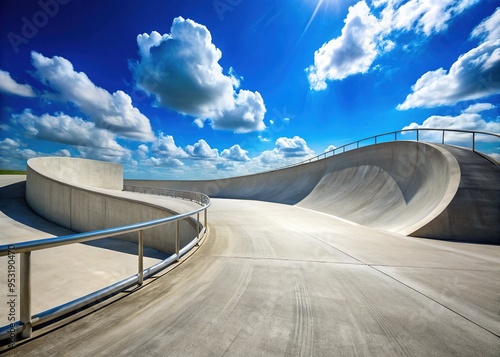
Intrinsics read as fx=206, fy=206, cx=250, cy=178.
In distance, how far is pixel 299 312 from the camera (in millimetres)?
2521

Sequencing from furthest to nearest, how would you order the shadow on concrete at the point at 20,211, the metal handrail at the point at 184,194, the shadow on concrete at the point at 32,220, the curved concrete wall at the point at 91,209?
the shadow on concrete at the point at 20,211 → the curved concrete wall at the point at 91,209 → the metal handrail at the point at 184,194 → the shadow on concrete at the point at 32,220

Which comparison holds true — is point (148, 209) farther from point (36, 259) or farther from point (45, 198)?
point (45, 198)

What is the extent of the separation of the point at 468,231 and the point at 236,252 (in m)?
7.54

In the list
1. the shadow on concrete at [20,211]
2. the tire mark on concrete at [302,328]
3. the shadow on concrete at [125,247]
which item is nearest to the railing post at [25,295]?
the tire mark on concrete at [302,328]

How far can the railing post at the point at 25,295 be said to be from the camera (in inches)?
74.3

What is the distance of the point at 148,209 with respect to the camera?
12492 millimetres

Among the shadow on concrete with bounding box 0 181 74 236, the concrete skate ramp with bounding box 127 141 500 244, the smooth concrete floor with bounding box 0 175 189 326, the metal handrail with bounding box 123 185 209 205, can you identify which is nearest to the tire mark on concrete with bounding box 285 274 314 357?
the smooth concrete floor with bounding box 0 175 189 326

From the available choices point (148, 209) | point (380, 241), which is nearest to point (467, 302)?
point (380, 241)

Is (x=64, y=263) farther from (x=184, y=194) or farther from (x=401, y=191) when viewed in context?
(x=401, y=191)

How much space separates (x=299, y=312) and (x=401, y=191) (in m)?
11.3

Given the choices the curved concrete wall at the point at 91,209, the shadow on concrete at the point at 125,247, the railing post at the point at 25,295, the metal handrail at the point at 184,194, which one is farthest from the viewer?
the curved concrete wall at the point at 91,209

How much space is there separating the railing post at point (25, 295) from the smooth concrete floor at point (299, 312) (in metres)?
0.12

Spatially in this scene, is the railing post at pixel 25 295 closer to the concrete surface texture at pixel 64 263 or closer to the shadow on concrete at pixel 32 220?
the concrete surface texture at pixel 64 263

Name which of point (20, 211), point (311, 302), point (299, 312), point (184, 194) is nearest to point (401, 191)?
point (311, 302)
